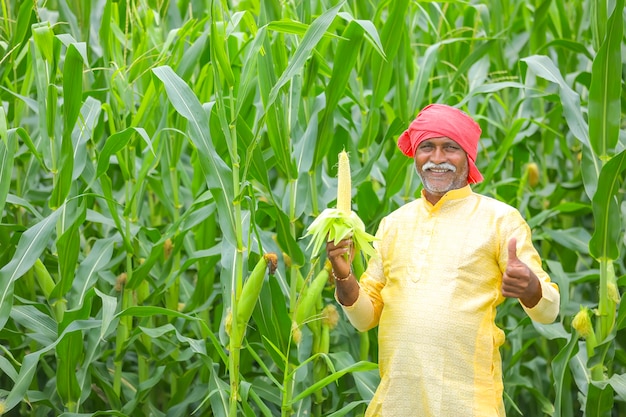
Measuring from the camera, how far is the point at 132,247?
129 inches

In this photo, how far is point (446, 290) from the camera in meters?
2.48

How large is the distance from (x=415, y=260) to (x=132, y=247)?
120 cm

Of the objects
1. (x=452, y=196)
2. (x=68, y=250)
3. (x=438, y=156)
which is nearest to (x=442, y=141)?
(x=438, y=156)

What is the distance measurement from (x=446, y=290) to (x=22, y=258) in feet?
4.50

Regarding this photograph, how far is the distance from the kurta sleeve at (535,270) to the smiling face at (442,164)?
20 centimetres

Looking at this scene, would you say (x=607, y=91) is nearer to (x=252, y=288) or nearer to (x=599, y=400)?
(x=599, y=400)

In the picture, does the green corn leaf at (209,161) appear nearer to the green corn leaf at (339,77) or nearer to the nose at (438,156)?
the green corn leaf at (339,77)

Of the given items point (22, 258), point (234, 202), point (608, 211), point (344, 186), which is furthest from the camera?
point (608, 211)

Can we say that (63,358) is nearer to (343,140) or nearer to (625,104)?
(343,140)

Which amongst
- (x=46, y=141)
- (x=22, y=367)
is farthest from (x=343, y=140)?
(x=22, y=367)

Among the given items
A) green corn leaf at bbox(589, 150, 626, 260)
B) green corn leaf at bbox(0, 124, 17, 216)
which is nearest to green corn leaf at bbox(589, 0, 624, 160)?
green corn leaf at bbox(589, 150, 626, 260)

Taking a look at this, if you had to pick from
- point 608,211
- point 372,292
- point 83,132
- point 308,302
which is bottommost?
point 308,302

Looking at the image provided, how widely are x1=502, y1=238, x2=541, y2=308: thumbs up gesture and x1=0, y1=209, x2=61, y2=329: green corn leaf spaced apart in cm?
148

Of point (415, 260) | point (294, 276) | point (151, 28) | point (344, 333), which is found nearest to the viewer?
point (415, 260)
